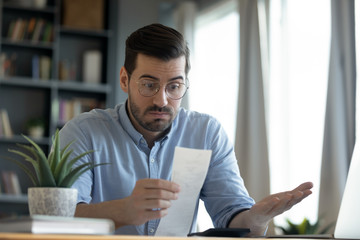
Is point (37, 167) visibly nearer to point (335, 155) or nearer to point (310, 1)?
point (335, 155)

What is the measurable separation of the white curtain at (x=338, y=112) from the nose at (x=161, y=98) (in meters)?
2.01

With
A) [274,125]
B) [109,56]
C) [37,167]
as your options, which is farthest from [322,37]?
[37,167]

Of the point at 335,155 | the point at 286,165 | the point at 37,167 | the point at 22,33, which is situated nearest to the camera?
the point at 37,167

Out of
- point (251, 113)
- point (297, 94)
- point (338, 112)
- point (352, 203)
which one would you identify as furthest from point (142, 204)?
point (251, 113)

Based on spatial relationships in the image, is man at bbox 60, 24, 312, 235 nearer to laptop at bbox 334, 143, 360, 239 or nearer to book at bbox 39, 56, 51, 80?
laptop at bbox 334, 143, 360, 239

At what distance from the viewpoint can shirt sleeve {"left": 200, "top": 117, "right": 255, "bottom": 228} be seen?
1.88 m

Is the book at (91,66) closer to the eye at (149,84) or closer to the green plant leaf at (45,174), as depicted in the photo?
the eye at (149,84)

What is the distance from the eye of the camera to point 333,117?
12.1 feet

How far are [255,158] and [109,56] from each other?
1975mm

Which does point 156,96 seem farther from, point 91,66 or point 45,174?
point 91,66

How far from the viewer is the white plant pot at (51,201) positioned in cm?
120

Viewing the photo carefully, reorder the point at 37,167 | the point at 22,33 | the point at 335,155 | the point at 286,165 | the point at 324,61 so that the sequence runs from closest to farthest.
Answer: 1. the point at 37,167
2. the point at 335,155
3. the point at 324,61
4. the point at 286,165
5. the point at 22,33

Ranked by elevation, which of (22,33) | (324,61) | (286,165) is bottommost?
(286,165)

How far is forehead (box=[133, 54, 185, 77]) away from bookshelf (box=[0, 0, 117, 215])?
135 inches
